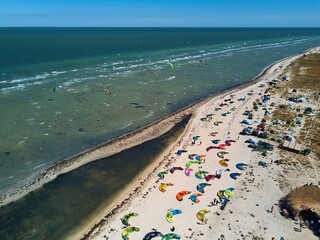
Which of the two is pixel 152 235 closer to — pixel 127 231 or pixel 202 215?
pixel 127 231

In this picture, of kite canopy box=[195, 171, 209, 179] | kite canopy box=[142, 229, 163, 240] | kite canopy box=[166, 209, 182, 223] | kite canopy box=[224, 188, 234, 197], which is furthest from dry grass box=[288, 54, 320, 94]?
kite canopy box=[142, 229, 163, 240]

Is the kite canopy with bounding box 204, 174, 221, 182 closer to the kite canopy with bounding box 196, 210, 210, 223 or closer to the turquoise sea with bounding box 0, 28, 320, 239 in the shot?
the kite canopy with bounding box 196, 210, 210, 223

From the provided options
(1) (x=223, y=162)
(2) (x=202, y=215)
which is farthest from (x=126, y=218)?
(1) (x=223, y=162)

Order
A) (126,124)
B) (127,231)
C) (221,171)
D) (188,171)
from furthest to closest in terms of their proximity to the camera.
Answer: (126,124), (188,171), (221,171), (127,231)

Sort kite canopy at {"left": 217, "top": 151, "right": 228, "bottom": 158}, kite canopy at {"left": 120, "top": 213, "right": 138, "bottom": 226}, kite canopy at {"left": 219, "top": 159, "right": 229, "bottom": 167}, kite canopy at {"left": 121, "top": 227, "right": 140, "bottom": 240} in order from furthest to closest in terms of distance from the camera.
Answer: kite canopy at {"left": 217, "top": 151, "right": 228, "bottom": 158} < kite canopy at {"left": 219, "top": 159, "right": 229, "bottom": 167} < kite canopy at {"left": 120, "top": 213, "right": 138, "bottom": 226} < kite canopy at {"left": 121, "top": 227, "right": 140, "bottom": 240}

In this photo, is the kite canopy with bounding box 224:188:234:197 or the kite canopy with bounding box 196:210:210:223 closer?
the kite canopy with bounding box 196:210:210:223

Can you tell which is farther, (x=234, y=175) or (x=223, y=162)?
(x=223, y=162)

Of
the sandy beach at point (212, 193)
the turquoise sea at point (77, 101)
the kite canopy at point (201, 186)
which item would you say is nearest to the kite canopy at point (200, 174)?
the sandy beach at point (212, 193)
